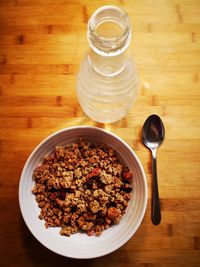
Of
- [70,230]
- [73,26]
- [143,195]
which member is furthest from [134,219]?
[73,26]

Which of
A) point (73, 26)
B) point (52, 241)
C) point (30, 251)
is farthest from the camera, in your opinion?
point (73, 26)

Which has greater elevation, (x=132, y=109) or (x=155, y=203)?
(x=132, y=109)

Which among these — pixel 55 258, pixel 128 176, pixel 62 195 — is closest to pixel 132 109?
pixel 128 176

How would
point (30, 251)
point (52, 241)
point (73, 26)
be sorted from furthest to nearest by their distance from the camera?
point (73, 26) → point (30, 251) → point (52, 241)

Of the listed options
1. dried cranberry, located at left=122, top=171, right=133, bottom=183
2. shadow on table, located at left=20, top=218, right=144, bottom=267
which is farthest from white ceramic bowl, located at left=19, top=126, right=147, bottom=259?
shadow on table, located at left=20, top=218, right=144, bottom=267

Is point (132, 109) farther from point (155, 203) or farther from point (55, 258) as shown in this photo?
point (55, 258)

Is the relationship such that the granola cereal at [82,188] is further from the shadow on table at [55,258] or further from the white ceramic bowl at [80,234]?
the shadow on table at [55,258]

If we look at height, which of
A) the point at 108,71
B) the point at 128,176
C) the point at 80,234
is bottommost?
the point at 80,234

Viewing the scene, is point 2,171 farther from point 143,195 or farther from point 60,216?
point 143,195
